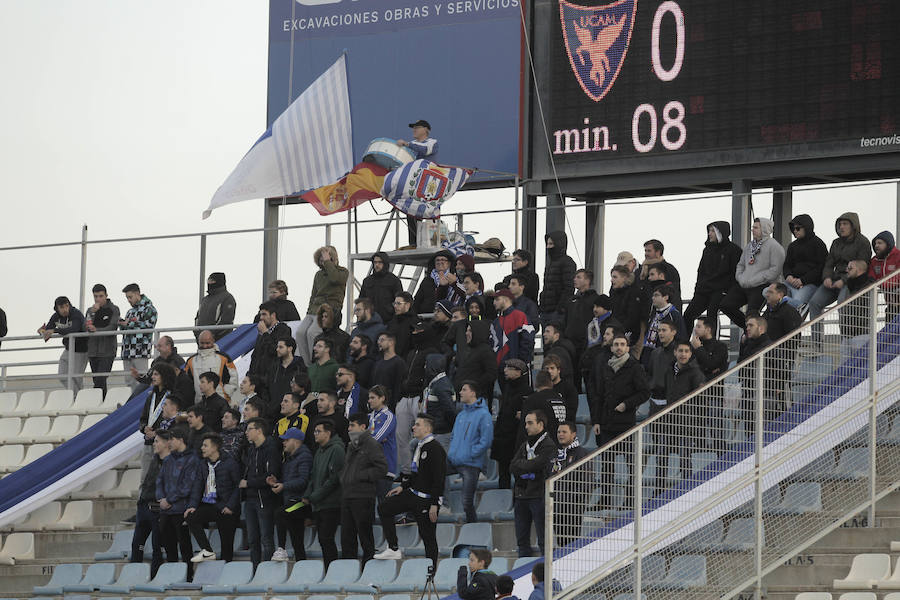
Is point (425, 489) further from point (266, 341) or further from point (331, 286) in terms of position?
point (331, 286)

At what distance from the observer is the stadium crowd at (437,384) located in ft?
39.3

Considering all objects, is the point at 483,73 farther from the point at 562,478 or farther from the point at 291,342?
the point at 562,478

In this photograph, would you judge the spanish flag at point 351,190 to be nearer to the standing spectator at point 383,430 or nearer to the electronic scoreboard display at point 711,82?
the electronic scoreboard display at point 711,82

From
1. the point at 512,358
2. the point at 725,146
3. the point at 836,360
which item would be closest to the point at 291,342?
the point at 512,358

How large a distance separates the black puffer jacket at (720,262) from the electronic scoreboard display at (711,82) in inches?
41.0

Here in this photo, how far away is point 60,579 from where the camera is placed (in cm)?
1425

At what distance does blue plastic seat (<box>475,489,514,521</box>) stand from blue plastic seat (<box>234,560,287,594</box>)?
160 cm

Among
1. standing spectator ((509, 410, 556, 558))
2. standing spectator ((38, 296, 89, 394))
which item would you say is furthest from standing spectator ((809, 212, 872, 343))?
standing spectator ((38, 296, 89, 394))

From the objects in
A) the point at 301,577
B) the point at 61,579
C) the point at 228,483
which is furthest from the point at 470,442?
the point at 61,579

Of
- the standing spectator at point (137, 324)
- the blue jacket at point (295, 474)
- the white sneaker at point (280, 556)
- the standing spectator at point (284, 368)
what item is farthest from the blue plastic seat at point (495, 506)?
the standing spectator at point (137, 324)

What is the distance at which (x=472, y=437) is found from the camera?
12.1 metres

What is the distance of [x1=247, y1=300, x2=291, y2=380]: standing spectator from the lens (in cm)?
1434

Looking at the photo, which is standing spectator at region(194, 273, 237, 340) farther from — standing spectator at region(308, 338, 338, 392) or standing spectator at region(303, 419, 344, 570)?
standing spectator at region(303, 419, 344, 570)

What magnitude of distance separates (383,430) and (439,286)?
216 centimetres
